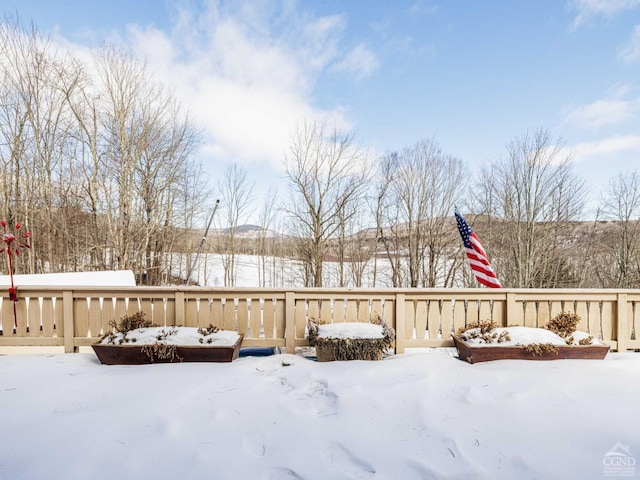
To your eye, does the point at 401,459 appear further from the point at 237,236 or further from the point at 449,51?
the point at 237,236

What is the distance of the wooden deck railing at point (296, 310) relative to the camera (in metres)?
3.94

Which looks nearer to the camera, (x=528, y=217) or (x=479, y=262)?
(x=479, y=262)

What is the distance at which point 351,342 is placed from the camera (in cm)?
361

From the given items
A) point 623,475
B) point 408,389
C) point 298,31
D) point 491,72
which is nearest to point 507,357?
point 408,389

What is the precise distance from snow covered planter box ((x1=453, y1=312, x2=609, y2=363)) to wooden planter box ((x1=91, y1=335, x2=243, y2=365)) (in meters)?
2.91

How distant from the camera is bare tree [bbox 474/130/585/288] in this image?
14469 mm

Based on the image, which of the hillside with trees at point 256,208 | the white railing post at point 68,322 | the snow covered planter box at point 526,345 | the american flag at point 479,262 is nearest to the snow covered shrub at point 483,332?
the snow covered planter box at point 526,345

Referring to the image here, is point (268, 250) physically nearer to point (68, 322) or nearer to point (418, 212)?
point (418, 212)

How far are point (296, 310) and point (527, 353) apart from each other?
112 inches

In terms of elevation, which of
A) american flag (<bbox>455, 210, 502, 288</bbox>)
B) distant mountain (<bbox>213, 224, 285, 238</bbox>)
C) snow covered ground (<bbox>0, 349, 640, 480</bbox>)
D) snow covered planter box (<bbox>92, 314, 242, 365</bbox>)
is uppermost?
distant mountain (<bbox>213, 224, 285, 238</bbox>)

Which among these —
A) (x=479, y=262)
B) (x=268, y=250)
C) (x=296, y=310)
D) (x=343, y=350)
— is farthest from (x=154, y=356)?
(x=268, y=250)

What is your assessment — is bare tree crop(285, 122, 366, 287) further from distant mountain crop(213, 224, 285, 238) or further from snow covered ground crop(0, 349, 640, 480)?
snow covered ground crop(0, 349, 640, 480)

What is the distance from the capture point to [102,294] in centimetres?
394

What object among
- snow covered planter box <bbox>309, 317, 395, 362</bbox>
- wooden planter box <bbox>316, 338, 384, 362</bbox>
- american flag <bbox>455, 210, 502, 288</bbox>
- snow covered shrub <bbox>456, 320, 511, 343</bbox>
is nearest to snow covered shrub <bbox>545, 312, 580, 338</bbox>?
snow covered shrub <bbox>456, 320, 511, 343</bbox>
